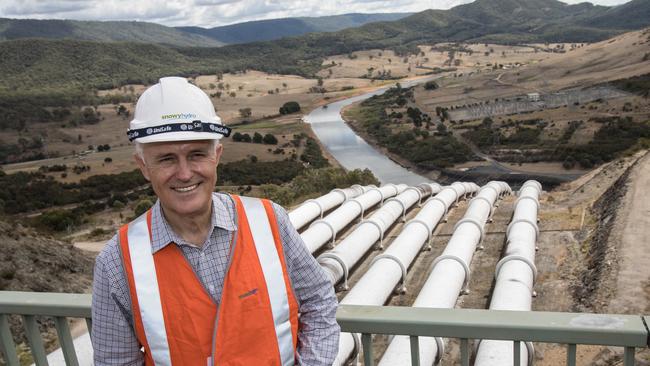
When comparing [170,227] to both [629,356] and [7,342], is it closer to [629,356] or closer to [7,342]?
[7,342]

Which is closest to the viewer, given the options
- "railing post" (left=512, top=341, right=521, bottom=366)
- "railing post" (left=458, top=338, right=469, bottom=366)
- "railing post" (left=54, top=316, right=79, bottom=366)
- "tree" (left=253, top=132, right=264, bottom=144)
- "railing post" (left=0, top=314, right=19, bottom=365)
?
"railing post" (left=512, top=341, right=521, bottom=366)

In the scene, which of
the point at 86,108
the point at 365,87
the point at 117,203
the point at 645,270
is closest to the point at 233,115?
the point at 86,108

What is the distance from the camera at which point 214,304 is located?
8.29ft

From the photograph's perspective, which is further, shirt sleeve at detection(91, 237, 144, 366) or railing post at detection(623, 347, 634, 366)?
railing post at detection(623, 347, 634, 366)

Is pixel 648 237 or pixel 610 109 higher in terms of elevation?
pixel 648 237

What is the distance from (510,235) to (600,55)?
414ft

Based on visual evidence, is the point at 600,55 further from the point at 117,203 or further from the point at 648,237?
the point at 648,237

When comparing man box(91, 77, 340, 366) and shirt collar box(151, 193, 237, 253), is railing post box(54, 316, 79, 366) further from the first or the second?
shirt collar box(151, 193, 237, 253)

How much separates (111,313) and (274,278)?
0.82 meters

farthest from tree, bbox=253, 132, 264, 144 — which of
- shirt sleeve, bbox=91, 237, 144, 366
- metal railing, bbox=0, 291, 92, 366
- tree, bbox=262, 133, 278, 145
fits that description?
shirt sleeve, bbox=91, 237, 144, 366

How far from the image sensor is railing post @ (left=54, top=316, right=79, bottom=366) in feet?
11.5

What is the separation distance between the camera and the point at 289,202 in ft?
100

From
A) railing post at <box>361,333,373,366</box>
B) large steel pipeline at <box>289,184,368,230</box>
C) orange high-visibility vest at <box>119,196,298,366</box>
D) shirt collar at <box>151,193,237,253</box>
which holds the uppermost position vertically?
shirt collar at <box>151,193,237,253</box>

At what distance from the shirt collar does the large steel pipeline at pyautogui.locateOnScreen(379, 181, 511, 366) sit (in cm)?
461
